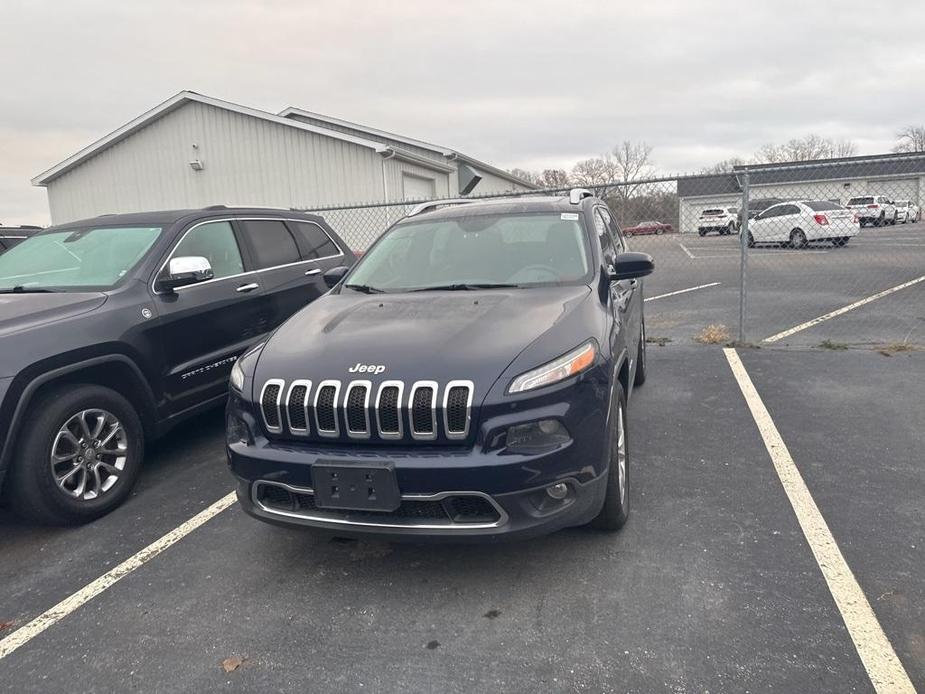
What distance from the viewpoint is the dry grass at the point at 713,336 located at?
748cm

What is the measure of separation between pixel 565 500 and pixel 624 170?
8378 centimetres

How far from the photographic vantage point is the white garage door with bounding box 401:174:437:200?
17484mm

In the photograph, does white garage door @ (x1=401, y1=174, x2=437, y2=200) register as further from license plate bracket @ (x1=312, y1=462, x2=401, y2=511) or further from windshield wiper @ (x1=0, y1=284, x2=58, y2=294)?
license plate bracket @ (x1=312, y1=462, x2=401, y2=511)

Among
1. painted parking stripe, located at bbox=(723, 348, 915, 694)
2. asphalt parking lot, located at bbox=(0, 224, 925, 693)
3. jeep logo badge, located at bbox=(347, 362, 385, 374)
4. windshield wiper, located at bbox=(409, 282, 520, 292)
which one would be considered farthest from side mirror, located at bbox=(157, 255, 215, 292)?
painted parking stripe, located at bbox=(723, 348, 915, 694)

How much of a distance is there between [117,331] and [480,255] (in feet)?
7.34

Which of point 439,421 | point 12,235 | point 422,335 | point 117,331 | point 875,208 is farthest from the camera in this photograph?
point 875,208

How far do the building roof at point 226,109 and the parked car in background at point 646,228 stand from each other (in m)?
8.75

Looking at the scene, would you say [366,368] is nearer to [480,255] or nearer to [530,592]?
[530,592]

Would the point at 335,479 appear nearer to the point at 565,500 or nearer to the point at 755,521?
the point at 565,500

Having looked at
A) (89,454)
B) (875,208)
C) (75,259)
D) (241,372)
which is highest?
(875,208)

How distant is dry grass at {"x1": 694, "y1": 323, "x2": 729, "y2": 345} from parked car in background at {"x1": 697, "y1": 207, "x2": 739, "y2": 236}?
11526 millimetres

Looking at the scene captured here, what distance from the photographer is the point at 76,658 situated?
2.57 metres

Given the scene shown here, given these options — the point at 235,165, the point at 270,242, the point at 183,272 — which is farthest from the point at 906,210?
the point at 183,272

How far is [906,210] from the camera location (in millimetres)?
31234
